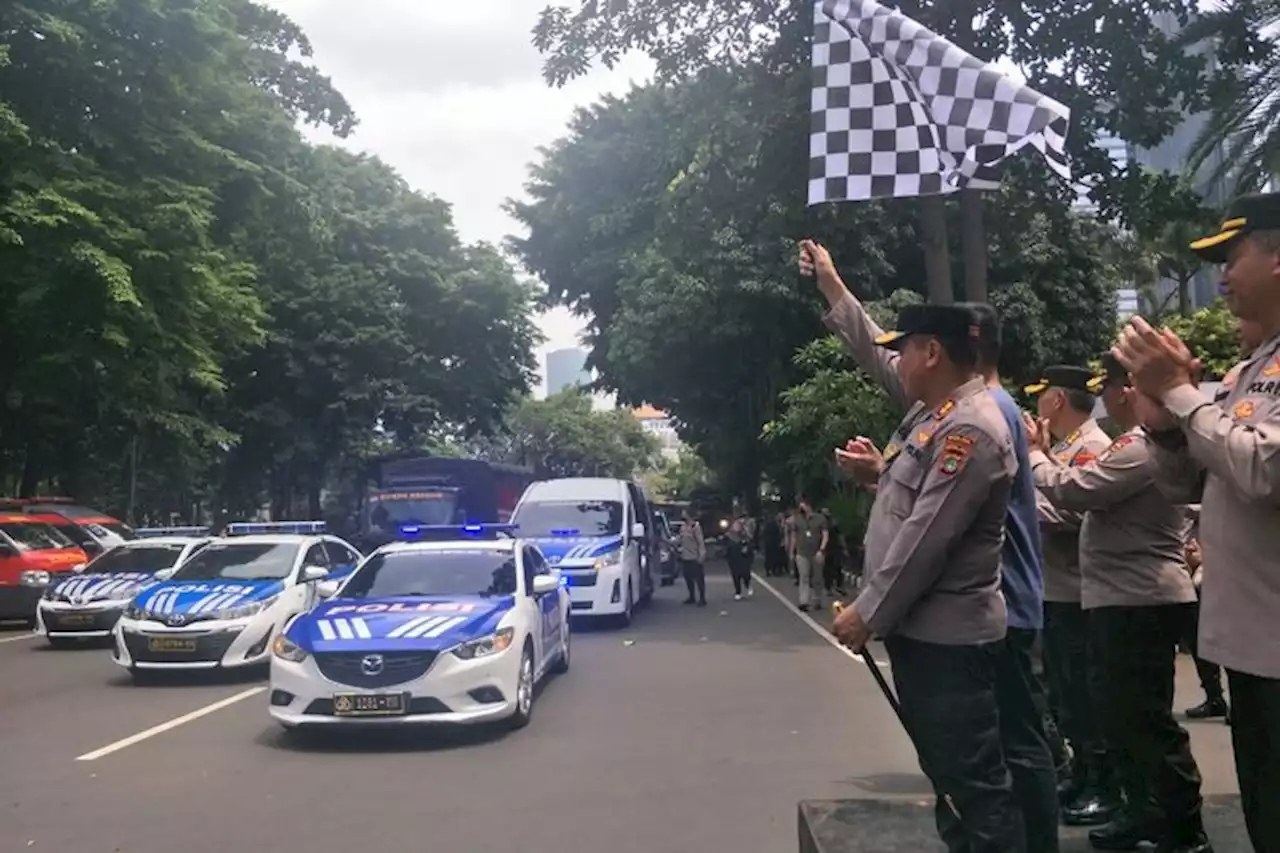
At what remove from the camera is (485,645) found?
939 centimetres

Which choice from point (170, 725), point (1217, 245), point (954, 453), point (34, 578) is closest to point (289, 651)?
point (170, 725)

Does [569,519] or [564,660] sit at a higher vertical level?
[569,519]

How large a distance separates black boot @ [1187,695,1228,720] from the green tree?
72.3 m

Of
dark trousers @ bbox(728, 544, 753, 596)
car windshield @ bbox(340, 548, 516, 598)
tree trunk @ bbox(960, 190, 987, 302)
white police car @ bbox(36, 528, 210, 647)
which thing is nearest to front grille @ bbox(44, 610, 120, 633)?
white police car @ bbox(36, 528, 210, 647)

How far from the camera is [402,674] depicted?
9.02 meters

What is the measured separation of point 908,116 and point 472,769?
188 inches

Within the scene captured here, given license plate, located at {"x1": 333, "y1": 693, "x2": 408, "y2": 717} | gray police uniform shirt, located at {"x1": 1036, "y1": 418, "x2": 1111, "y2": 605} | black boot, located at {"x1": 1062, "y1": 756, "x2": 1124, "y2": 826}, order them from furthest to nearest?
license plate, located at {"x1": 333, "y1": 693, "x2": 408, "y2": 717}, gray police uniform shirt, located at {"x1": 1036, "y1": 418, "x2": 1111, "y2": 605}, black boot, located at {"x1": 1062, "y1": 756, "x2": 1124, "y2": 826}

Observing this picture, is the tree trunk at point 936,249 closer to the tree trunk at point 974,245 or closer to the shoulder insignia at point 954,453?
the tree trunk at point 974,245

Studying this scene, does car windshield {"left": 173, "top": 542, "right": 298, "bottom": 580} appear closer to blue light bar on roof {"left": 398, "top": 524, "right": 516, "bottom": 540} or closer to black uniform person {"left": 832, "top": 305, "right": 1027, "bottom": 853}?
blue light bar on roof {"left": 398, "top": 524, "right": 516, "bottom": 540}

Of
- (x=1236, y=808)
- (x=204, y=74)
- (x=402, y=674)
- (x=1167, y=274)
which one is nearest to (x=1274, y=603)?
(x=1236, y=808)

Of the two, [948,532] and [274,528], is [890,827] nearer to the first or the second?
[948,532]

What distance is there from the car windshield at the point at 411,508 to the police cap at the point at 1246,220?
2785 cm

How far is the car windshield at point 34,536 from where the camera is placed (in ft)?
63.2

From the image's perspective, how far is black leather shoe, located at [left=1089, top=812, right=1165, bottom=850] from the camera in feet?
15.6
